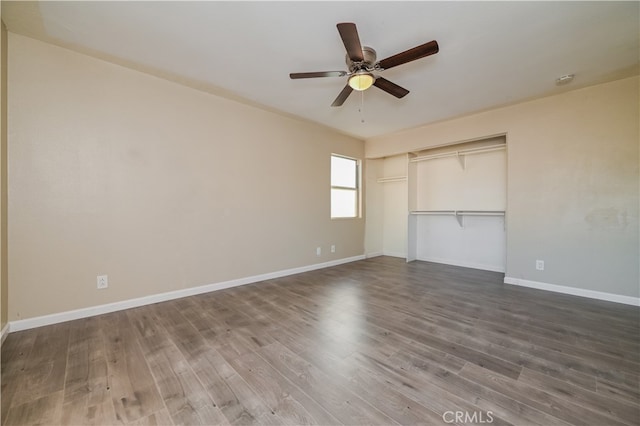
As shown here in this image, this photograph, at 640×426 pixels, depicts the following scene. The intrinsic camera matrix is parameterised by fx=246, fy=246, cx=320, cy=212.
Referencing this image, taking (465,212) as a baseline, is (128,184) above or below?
above

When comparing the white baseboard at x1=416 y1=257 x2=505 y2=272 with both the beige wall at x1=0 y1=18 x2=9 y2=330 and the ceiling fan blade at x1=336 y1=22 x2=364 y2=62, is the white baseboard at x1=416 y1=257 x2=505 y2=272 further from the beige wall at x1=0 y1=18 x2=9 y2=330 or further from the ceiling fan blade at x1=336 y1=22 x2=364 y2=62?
the beige wall at x1=0 y1=18 x2=9 y2=330

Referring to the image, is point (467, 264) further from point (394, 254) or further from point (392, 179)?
point (392, 179)

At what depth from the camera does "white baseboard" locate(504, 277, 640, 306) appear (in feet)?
9.35

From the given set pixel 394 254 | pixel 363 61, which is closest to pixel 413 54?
pixel 363 61

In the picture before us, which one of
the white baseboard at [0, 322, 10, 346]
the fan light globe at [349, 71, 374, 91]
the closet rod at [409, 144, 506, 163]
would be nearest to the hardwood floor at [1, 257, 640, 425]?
the white baseboard at [0, 322, 10, 346]

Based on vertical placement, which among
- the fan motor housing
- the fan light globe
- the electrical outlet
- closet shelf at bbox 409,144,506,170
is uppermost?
the fan motor housing

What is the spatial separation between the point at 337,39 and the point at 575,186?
138 inches

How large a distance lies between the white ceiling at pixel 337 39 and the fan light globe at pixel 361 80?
0.89ft

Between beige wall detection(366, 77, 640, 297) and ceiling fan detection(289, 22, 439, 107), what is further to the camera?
beige wall detection(366, 77, 640, 297)

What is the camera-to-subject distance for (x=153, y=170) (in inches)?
112

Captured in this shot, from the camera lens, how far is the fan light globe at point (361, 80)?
7.45 feet

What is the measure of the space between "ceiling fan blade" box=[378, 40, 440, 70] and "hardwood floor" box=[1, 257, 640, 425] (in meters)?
2.31

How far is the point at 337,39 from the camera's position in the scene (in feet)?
7.15

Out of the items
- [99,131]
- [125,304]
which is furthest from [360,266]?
[99,131]
